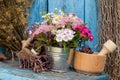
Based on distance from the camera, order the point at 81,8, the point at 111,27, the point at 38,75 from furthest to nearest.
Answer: the point at 81,8 < the point at 111,27 < the point at 38,75

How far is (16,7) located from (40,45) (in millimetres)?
468

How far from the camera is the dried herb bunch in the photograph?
1967 millimetres

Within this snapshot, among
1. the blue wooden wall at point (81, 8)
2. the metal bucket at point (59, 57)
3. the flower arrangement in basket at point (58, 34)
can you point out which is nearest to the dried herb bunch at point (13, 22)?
the blue wooden wall at point (81, 8)

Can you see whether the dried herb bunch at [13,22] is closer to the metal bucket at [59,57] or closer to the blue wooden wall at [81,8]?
the blue wooden wall at [81,8]

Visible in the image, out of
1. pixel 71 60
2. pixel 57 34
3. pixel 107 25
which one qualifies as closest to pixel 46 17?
pixel 57 34

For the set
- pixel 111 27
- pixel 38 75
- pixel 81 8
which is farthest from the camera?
pixel 81 8

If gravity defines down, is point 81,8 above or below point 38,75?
above

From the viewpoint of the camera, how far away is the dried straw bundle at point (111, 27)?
181 cm

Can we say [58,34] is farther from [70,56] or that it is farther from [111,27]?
[111,27]

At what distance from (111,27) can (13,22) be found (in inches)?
25.0

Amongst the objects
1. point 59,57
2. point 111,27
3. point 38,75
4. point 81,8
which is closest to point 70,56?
point 59,57

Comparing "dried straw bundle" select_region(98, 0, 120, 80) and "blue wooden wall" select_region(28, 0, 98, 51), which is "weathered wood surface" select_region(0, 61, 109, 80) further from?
"blue wooden wall" select_region(28, 0, 98, 51)

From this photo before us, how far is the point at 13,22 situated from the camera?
2.00 meters

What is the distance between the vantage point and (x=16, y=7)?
203 cm
